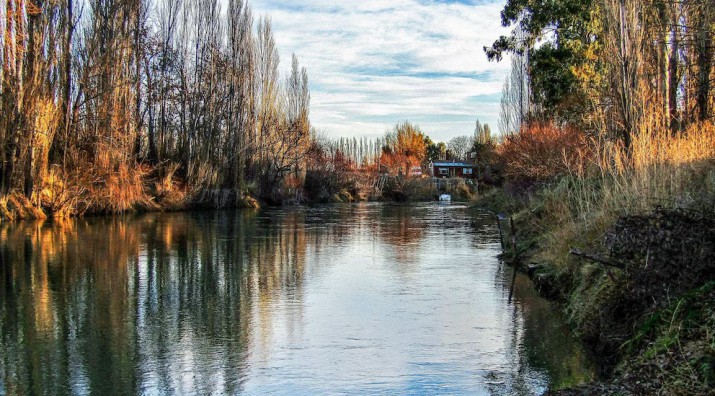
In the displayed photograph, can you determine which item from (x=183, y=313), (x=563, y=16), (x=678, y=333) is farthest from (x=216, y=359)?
(x=563, y=16)

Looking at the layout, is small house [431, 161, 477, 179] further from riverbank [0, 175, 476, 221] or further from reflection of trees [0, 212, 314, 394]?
reflection of trees [0, 212, 314, 394]

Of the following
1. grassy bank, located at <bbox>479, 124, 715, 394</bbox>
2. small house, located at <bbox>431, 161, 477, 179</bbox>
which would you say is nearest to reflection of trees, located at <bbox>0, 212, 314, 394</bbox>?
grassy bank, located at <bbox>479, 124, 715, 394</bbox>

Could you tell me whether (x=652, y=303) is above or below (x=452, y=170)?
below

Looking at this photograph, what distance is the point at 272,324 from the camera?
7980 mm

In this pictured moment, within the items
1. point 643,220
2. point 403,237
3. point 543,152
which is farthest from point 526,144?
point 643,220

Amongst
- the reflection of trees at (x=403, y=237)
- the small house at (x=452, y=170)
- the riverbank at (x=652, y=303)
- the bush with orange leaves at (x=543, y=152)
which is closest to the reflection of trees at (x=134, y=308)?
the reflection of trees at (x=403, y=237)

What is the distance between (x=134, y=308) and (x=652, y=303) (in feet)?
21.1

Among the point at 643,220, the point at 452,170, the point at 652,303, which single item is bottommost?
the point at 652,303

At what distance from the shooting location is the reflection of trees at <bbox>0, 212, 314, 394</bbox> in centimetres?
594

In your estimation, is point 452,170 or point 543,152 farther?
point 452,170

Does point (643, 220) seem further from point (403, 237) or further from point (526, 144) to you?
point (526, 144)

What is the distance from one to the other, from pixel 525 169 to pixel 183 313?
1965 cm

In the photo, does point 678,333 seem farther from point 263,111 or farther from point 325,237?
point 263,111

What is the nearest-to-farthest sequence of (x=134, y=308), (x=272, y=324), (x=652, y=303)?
(x=652, y=303)
(x=272, y=324)
(x=134, y=308)
